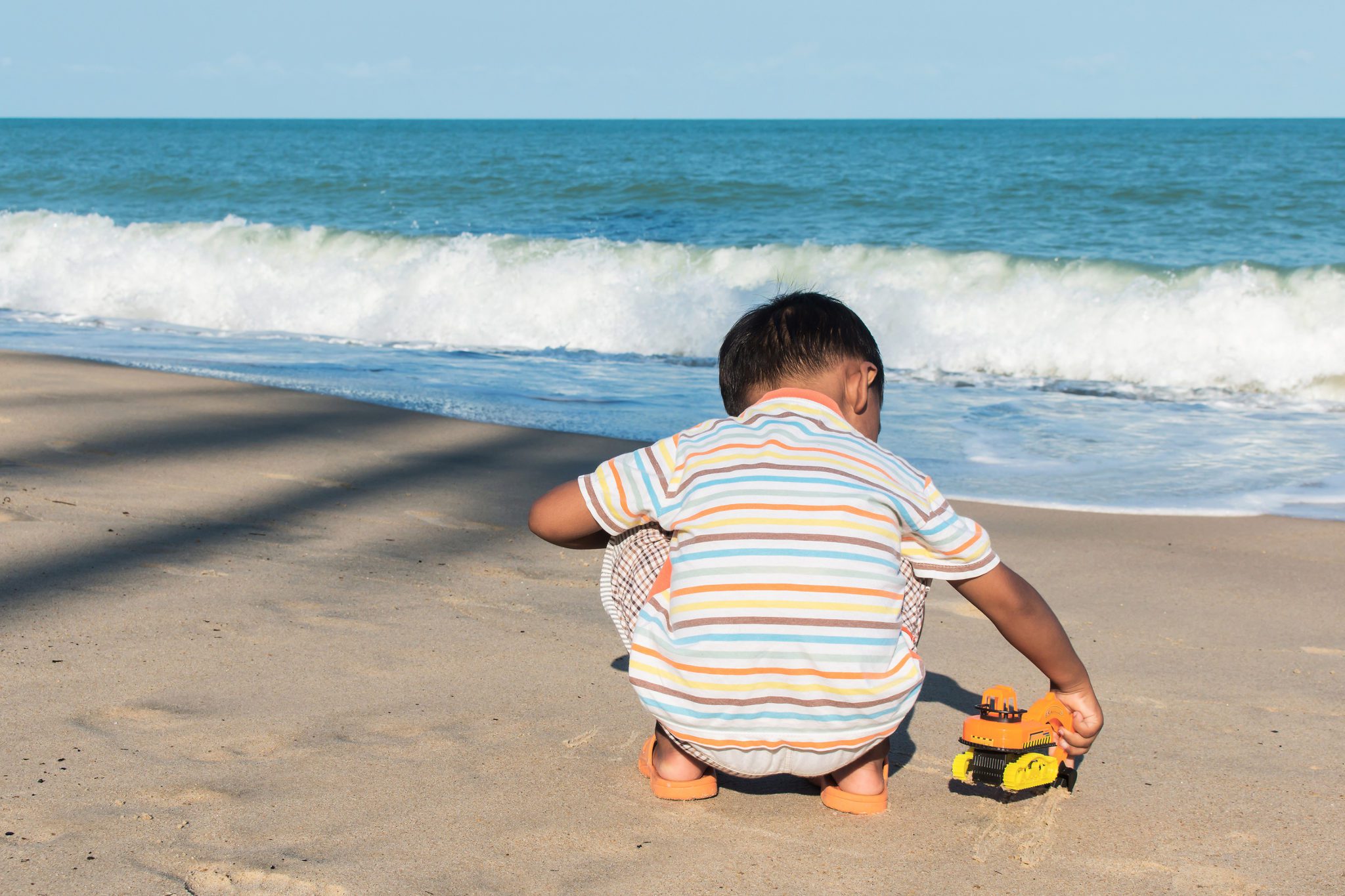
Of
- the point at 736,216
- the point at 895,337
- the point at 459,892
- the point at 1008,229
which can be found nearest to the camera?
the point at 459,892

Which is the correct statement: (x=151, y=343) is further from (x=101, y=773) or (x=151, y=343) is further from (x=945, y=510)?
(x=945, y=510)

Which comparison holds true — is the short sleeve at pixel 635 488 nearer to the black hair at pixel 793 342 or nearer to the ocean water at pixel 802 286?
the black hair at pixel 793 342

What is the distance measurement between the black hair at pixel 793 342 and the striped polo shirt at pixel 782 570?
0.10 meters

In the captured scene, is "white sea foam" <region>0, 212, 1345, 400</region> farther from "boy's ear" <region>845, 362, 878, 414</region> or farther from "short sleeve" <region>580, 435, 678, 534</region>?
"short sleeve" <region>580, 435, 678, 534</region>

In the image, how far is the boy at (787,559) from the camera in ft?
5.76

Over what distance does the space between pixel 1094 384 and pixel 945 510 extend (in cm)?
716

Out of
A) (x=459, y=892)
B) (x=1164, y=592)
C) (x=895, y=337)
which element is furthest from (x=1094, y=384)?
(x=459, y=892)

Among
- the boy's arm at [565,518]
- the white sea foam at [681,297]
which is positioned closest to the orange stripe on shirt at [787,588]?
the boy's arm at [565,518]

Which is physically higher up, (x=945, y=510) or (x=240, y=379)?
(x=945, y=510)

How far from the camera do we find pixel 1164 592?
138 inches

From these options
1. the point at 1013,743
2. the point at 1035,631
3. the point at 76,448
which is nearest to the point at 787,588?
the point at 1035,631

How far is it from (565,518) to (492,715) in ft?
2.33

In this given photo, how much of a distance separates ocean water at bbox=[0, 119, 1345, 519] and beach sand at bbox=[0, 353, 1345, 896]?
1687mm

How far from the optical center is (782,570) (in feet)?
5.73
